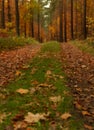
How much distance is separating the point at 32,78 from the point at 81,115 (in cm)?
274

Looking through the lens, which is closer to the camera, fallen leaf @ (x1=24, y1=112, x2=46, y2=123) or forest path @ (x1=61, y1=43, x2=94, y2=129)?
fallen leaf @ (x1=24, y1=112, x2=46, y2=123)

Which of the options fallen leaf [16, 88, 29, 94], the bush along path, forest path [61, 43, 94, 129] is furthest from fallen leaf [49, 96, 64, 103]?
fallen leaf [16, 88, 29, 94]

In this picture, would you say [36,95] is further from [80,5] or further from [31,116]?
[80,5]

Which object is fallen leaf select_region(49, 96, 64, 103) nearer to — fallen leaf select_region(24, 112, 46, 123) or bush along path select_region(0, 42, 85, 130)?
bush along path select_region(0, 42, 85, 130)

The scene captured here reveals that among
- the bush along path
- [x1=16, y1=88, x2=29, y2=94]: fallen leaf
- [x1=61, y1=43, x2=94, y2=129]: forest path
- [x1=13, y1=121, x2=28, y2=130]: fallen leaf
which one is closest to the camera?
[x1=13, y1=121, x2=28, y2=130]: fallen leaf

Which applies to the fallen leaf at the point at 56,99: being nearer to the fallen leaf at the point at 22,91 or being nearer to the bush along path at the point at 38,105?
the bush along path at the point at 38,105

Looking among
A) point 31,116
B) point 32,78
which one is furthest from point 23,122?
point 32,78

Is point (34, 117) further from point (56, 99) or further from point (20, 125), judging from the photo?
point (56, 99)

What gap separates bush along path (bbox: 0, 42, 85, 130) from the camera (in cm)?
465

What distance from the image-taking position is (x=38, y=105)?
5.46m

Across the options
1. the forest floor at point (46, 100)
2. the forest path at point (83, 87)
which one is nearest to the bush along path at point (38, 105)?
the forest floor at point (46, 100)

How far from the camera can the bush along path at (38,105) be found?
15.3 ft

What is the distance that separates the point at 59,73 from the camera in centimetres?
852

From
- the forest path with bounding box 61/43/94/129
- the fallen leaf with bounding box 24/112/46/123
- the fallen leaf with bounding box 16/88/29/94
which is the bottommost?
the forest path with bounding box 61/43/94/129
